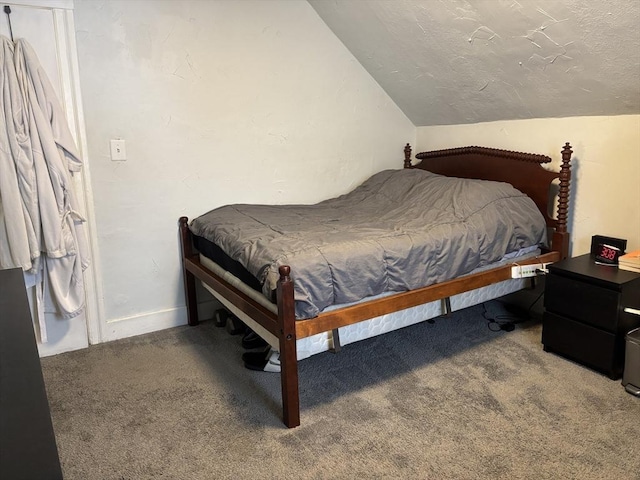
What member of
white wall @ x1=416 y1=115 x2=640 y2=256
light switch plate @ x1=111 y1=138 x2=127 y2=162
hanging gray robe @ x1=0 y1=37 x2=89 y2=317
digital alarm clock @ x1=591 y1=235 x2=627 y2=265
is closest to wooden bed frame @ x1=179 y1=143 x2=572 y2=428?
white wall @ x1=416 y1=115 x2=640 y2=256

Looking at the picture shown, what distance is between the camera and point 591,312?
2250 mm

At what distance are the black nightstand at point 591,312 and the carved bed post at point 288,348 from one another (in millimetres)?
1394

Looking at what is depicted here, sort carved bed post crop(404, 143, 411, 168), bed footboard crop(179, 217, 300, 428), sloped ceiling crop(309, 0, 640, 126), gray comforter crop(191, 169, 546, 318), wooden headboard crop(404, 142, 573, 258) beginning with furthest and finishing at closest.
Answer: carved bed post crop(404, 143, 411, 168) → wooden headboard crop(404, 142, 573, 258) → sloped ceiling crop(309, 0, 640, 126) → gray comforter crop(191, 169, 546, 318) → bed footboard crop(179, 217, 300, 428)

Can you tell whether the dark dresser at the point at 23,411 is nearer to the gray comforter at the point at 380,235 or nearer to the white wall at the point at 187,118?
the gray comforter at the point at 380,235

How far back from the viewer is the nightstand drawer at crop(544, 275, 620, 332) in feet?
7.11

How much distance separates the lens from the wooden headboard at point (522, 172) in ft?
8.91

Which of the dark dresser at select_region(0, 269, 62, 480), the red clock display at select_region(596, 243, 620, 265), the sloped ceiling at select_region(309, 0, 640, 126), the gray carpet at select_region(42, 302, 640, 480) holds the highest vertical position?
the sloped ceiling at select_region(309, 0, 640, 126)

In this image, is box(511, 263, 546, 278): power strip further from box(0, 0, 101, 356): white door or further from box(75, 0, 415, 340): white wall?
box(0, 0, 101, 356): white door

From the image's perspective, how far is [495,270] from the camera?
8.31ft

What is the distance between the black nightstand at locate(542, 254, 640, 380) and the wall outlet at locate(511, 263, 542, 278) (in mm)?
→ 178

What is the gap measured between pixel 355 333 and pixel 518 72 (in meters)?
1.69

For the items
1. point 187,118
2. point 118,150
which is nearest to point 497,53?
point 187,118

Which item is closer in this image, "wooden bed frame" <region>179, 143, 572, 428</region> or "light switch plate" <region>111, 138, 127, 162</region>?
"wooden bed frame" <region>179, 143, 572, 428</region>

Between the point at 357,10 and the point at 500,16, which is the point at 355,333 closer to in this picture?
the point at 500,16
